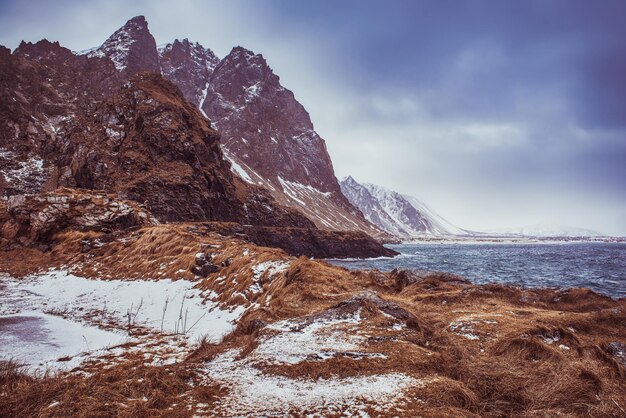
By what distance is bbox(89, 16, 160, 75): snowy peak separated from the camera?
144875 millimetres

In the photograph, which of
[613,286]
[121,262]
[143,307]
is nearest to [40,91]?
[121,262]

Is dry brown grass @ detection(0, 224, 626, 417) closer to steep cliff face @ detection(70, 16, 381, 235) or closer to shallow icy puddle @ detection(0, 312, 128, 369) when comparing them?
shallow icy puddle @ detection(0, 312, 128, 369)

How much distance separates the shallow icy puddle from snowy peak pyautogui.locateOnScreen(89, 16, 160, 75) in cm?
15997

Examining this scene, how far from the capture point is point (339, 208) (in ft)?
591

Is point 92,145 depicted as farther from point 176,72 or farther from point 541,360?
point 176,72

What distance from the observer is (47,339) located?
7.20 m

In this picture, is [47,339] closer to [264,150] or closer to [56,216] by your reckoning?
[56,216]

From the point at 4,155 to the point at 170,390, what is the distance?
80941 mm

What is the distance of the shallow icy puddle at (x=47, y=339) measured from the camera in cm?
596

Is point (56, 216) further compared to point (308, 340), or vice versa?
point (56, 216)

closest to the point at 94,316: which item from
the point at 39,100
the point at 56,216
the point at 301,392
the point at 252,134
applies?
the point at 301,392

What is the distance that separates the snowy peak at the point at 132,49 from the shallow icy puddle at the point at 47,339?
159975 mm

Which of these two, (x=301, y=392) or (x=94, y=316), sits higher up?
(x=301, y=392)

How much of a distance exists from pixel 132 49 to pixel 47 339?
180 meters
